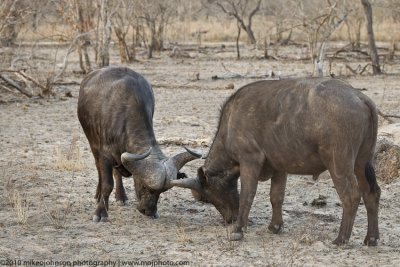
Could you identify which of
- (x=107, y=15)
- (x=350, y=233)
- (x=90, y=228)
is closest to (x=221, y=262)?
(x=350, y=233)

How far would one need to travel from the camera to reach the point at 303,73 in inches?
881

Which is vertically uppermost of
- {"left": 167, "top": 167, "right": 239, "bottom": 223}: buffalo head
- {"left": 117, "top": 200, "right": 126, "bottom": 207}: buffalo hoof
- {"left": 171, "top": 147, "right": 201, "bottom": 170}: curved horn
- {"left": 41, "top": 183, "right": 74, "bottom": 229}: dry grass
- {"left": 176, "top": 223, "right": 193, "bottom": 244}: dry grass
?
{"left": 171, "top": 147, "right": 201, "bottom": 170}: curved horn

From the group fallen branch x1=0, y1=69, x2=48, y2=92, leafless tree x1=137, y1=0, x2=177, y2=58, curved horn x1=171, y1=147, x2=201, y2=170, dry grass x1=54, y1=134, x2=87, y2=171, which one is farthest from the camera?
leafless tree x1=137, y1=0, x2=177, y2=58

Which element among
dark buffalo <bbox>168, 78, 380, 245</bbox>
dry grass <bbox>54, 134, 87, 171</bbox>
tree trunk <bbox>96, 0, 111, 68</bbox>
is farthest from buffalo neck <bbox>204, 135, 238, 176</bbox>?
tree trunk <bbox>96, 0, 111, 68</bbox>

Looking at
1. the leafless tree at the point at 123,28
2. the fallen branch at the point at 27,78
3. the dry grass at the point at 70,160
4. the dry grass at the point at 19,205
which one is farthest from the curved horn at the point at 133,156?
the leafless tree at the point at 123,28

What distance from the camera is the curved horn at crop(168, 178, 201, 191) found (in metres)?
7.93

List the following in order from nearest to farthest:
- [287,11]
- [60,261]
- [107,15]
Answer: [60,261] < [107,15] < [287,11]

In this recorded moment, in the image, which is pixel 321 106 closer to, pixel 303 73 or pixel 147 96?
pixel 147 96

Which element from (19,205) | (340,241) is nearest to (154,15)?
(19,205)

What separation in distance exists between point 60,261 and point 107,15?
51.2 ft

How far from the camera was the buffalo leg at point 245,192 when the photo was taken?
7.61m

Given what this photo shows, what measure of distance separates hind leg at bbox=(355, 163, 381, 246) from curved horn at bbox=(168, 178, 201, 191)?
1579 millimetres

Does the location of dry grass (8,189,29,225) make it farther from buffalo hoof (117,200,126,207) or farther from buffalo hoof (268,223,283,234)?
buffalo hoof (268,223,283,234)

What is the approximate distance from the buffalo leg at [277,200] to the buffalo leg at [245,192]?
0.40 m
